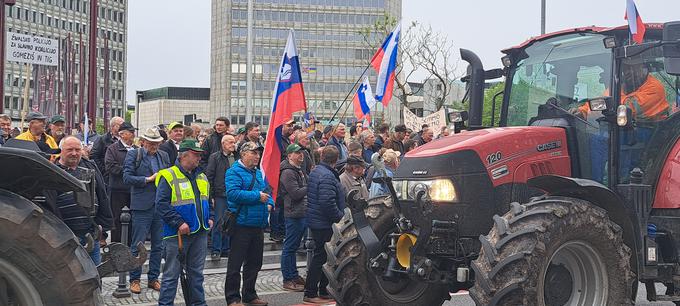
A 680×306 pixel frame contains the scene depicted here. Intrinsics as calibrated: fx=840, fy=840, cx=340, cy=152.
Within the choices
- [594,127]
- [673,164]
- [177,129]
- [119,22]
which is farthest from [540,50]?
[119,22]

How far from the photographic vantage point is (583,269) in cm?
697

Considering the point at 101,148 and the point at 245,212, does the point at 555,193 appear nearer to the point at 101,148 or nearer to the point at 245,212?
the point at 245,212

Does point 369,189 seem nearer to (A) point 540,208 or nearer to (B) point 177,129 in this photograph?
(B) point 177,129

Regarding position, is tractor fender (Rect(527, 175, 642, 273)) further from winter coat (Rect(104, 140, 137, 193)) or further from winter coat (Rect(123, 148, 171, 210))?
winter coat (Rect(104, 140, 137, 193))

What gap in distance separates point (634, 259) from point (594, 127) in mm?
1219

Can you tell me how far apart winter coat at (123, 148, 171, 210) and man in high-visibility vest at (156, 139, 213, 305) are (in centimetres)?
203

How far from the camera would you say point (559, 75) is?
7723mm

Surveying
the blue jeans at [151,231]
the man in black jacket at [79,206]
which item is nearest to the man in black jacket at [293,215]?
the blue jeans at [151,231]

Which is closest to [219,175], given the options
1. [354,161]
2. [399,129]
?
[354,161]

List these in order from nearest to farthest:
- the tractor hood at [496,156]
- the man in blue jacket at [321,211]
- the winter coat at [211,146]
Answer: the tractor hood at [496,156], the man in blue jacket at [321,211], the winter coat at [211,146]

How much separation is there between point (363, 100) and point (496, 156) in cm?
1257

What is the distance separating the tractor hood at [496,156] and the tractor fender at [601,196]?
9.3 inches

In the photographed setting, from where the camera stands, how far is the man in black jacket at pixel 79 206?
6.48m

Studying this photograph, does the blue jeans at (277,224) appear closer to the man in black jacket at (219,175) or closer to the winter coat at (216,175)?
the man in black jacket at (219,175)
